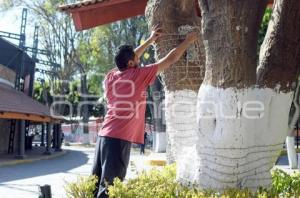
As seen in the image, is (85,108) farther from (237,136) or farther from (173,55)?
(237,136)

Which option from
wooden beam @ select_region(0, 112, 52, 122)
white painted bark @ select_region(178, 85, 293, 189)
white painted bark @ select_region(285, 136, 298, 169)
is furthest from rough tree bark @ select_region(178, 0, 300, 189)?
wooden beam @ select_region(0, 112, 52, 122)

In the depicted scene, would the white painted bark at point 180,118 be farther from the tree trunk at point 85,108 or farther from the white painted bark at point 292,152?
the tree trunk at point 85,108

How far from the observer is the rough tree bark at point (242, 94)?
372cm

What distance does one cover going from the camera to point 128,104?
12.8ft

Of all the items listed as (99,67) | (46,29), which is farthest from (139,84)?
(46,29)

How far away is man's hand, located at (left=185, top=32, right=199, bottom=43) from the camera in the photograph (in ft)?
13.6

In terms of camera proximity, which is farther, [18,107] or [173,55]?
[18,107]

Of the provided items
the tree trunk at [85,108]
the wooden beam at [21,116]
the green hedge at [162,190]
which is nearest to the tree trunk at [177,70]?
the green hedge at [162,190]

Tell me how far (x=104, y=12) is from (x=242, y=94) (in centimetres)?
477

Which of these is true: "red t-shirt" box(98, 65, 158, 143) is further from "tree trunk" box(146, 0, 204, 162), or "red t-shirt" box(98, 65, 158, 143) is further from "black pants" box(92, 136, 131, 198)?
"tree trunk" box(146, 0, 204, 162)

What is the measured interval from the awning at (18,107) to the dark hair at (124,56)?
14.7m

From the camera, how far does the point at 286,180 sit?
4.71 meters

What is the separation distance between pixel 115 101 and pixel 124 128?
0.26 m

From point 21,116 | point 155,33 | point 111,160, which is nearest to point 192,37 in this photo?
point 155,33
